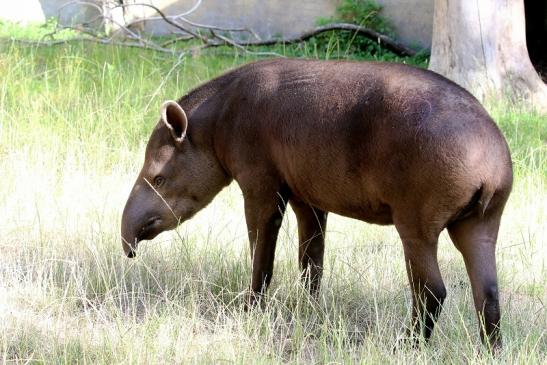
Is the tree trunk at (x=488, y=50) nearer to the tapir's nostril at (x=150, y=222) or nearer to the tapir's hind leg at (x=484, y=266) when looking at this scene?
the tapir's nostril at (x=150, y=222)

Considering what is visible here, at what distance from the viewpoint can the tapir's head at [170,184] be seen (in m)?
6.13

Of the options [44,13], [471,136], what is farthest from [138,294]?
[44,13]

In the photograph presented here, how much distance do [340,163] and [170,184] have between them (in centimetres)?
139

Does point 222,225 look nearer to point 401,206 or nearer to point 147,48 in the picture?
point 401,206

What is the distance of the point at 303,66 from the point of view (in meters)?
5.72

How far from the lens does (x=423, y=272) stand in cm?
505

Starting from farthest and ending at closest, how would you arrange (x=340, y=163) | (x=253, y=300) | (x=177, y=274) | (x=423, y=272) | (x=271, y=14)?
1. (x=271, y=14)
2. (x=177, y=274)
3. (x=253, y=300)
4. (x=340, y=163)
5. (x=423, y=272)

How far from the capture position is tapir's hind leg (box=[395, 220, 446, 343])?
4.96 metres

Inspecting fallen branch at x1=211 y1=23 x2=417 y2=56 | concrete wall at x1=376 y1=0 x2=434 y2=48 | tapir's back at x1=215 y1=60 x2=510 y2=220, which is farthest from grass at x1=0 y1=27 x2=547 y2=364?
concrete wall at x1=376 y1=0 x2=434 y2=48

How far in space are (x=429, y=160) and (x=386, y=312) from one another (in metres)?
1.42

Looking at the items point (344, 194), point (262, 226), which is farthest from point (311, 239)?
point (344, 194)

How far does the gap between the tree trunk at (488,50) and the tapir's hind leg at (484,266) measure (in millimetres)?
5924

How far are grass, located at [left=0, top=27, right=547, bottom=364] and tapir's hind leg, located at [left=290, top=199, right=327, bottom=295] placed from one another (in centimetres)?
12

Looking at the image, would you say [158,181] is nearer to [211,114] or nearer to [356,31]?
[211,114]
